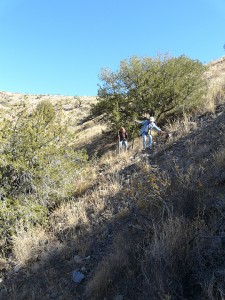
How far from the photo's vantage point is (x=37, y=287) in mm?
4828

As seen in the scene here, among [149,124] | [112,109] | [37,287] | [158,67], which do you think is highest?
[158,67]

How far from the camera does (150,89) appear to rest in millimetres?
13242

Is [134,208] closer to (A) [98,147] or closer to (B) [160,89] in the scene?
(B) [160,89]

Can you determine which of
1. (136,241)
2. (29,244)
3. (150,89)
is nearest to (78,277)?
(136,241)

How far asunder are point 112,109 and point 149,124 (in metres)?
3.12

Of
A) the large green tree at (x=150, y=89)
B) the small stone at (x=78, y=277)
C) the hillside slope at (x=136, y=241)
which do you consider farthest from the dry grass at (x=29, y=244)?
the large green tree at (x=150, y=89)

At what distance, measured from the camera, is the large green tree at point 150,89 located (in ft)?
43.2

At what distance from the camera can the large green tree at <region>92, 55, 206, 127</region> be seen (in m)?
13.2

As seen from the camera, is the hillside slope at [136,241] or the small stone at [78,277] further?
the small stone at [78,277]

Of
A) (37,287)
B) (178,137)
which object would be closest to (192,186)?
(37,287)

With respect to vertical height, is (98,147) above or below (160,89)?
below

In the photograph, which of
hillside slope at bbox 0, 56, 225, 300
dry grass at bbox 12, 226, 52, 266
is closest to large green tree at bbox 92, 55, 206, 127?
hillside slope at bbox 0, 56, 225, 300

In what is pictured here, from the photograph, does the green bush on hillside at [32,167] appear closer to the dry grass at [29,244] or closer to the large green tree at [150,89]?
the dry grass at [29,244]

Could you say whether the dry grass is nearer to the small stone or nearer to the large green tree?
the small stone
